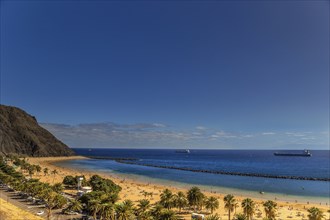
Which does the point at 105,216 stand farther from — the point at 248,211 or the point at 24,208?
the point at 248,211

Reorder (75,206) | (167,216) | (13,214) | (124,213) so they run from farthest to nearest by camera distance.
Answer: (75,206) < (13,214) < (124,213) < (167,216)

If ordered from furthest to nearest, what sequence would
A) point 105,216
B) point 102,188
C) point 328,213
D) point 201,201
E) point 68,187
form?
point 68,187
point 102,188
point 328,213
point 201,201
point 105,216

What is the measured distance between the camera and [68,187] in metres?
90.2

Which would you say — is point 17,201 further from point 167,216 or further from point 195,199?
point 195,199

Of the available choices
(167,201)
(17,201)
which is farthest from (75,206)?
(17,201)

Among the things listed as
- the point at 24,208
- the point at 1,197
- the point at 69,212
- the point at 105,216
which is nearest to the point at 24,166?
the point at 1,197

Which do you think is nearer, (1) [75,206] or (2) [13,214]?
(2) [13,214]

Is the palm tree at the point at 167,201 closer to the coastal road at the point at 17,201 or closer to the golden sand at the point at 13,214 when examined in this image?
the coastal road at the point at 17,201

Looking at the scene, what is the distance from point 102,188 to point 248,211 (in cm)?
4072

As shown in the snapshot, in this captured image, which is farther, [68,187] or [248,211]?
[68,187]

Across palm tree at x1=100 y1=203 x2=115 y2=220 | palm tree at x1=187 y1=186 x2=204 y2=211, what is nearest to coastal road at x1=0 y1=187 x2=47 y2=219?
palm tree at x1=100 y1=203 x2=115 y2=220

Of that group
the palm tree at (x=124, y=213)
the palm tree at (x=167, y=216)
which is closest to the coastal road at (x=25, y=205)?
the palm tree at (x=124, y=213)

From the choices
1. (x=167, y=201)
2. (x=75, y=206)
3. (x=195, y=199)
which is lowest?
(x=195, y=199)

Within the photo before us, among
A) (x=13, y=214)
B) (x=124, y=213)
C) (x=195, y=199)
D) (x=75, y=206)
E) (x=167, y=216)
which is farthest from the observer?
(x=195, y=199)
